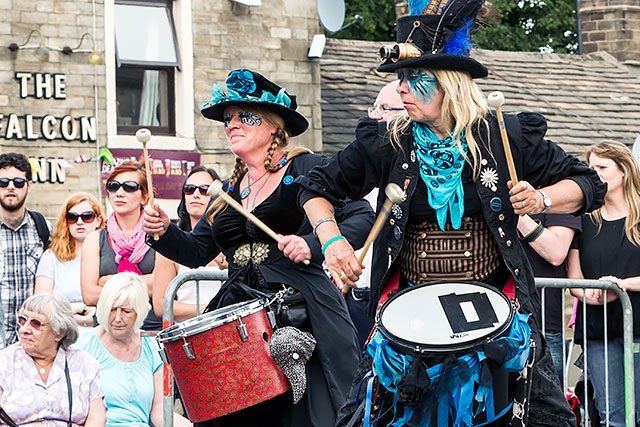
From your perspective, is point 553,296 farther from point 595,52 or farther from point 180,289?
point 595,52

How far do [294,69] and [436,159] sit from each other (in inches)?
570

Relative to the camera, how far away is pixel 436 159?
212 inches

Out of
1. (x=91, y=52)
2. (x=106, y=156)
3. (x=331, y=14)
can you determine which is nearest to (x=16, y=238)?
(x=106, y=156)

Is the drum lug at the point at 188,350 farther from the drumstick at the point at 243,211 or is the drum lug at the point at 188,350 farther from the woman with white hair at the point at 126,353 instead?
the woman with white hair at the point at 126,353

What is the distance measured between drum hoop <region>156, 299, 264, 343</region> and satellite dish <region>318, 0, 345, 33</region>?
46.6 feet

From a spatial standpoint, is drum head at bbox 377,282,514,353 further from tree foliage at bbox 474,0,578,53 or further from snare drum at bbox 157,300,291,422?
tree foliage at bbox 474,0,578,53

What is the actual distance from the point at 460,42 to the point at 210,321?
1.68 m

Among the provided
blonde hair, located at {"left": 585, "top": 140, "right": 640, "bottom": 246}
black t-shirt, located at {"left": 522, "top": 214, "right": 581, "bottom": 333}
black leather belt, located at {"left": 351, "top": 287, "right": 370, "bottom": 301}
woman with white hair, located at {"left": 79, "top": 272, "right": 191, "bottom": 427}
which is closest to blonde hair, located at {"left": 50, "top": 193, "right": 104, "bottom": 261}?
woman with white hair, located at {"left": 79, "top": 272, "right": 191, "bottom": 427}

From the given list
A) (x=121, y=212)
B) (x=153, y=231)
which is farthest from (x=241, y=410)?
(x=121, y=212)

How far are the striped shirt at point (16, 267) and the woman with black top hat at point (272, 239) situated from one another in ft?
10.5

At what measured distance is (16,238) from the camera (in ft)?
33.1

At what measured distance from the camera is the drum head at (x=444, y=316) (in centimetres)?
505

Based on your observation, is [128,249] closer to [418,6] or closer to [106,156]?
[418,6]

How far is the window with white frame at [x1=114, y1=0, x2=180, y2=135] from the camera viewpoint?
1852 cm
